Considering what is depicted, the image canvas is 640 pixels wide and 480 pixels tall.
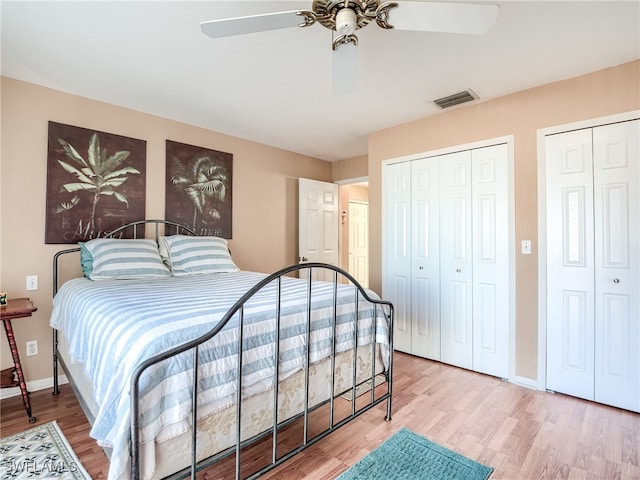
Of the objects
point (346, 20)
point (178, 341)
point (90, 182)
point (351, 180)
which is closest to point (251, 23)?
point (346, 20)

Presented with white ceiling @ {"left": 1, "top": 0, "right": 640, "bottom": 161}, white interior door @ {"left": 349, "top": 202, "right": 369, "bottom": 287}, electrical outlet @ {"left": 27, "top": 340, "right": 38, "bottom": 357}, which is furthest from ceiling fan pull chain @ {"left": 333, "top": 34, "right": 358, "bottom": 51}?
white interior door @ {"left": 349, "top": 202, "right": 369, "bottom": 287}

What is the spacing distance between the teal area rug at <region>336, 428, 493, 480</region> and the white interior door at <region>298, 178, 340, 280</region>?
2.90 m

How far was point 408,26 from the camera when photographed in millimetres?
1519

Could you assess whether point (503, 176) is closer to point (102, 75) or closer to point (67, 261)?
point (102, 75)

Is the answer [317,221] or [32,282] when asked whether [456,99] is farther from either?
[32,282]

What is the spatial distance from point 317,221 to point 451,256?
2.08 metres

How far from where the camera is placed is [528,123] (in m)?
2.72

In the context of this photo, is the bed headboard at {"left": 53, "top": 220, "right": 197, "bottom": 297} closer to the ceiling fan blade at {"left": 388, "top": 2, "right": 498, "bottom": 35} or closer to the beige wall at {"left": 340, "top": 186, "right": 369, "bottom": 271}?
the ceiling fan blade at {"left": 388, "top": 2, "right": 498, "bottom": 35}

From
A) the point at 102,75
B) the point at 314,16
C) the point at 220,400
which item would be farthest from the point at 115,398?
the point at 102,75

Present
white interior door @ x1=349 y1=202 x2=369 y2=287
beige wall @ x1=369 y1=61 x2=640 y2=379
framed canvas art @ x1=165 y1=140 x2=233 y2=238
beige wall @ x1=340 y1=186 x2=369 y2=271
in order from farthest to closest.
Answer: white interior door @ x1=349 y1=202 x2=369 y2=287, beige wall @ x1=340 y1=186 x2=369 y2=271, framed canvas art @ x1=165 y1=140 x2=233 y2=238, beige wall @ x1=369 y1=61 x2=640 y2=379

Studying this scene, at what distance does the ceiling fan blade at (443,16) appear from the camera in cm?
134

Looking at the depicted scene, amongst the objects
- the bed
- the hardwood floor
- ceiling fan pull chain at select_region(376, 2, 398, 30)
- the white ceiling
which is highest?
the white ceiling

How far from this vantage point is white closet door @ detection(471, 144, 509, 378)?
2.84 metres

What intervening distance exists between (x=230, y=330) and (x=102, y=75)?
2324 millimetres
